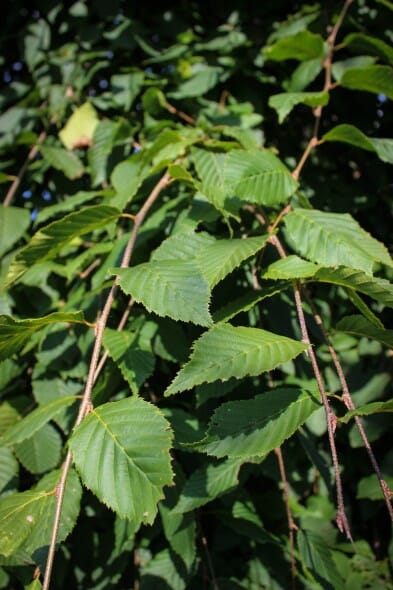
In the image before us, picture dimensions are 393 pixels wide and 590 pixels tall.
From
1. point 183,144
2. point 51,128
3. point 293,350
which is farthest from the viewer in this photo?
point 51,128

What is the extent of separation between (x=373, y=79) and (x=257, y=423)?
88cm

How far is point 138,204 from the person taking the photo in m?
1.22

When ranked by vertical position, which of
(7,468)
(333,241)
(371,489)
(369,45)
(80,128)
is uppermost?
(369,45)

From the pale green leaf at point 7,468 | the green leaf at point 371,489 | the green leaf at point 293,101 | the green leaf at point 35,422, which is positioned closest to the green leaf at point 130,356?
the green leaf at point 35,422

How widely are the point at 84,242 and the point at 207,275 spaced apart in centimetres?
65

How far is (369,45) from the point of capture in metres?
1.21

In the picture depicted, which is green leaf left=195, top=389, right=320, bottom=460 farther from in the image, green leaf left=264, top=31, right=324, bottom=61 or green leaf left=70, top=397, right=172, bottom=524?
green leaf left=264, top=31, right=324, bottom=61

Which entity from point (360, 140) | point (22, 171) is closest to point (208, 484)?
point (360, 140)

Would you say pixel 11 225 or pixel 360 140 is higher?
pixel 360 140

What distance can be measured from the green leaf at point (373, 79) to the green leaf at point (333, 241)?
423 millimetres

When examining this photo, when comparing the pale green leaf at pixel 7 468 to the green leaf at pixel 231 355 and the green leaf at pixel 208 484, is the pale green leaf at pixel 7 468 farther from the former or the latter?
the green leaf at pixel 231 355

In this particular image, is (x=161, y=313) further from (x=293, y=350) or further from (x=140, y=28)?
(x=140, y=28)

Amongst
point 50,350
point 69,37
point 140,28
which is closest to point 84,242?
point 50,350

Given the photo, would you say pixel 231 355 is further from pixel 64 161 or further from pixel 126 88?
pixel 126 88
